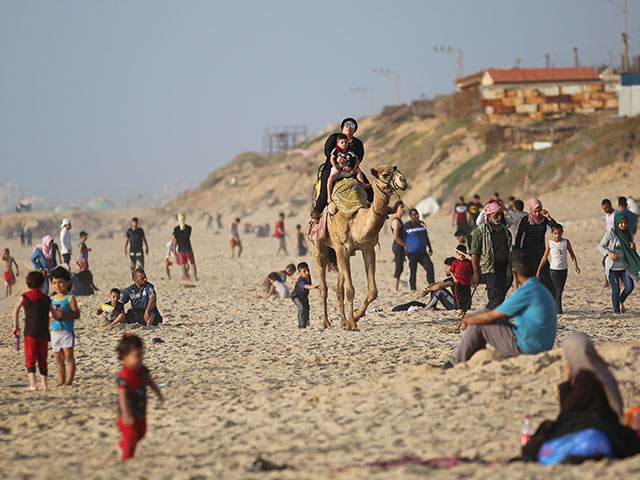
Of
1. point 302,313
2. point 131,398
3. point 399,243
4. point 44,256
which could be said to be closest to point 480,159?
point 399,243

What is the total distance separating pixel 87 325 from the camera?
15586mm

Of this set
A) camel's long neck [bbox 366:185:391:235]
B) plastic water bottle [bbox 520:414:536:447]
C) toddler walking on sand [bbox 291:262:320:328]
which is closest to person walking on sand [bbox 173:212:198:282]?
toddler walking on sand [bbox 291:262:320:328]

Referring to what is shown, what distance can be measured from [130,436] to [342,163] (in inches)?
294

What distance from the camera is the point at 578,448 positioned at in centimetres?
582

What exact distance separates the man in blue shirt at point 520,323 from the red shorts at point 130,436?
127 inches

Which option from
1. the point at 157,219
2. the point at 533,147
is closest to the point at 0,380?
the point at 533,147

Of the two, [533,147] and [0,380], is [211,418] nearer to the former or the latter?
[0,380]

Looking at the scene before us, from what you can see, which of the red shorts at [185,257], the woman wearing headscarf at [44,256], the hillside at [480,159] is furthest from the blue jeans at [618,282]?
the hillside at [480,159]

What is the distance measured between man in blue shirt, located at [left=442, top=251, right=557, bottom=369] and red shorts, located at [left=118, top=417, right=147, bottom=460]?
3.24 m

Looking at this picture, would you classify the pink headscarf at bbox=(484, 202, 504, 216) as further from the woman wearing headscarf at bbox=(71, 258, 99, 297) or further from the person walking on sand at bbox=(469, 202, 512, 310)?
the woman wearing headscarf at bbox=(71, 258, 99, 297)

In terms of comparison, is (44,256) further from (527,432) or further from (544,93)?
(544,93)

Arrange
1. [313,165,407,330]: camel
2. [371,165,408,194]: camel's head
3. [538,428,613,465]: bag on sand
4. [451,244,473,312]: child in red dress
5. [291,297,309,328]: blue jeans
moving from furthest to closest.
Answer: [291,297,309,328]: blue jeans → [451,244,473,312]: child in red dress → [313,165,407,330]: camel → [371,165,408,194]: camel's head → [538,428,613,465]: bag on sand

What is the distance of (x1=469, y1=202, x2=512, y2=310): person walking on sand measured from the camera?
38.2 ft

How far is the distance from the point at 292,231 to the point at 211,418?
46.0 metres
